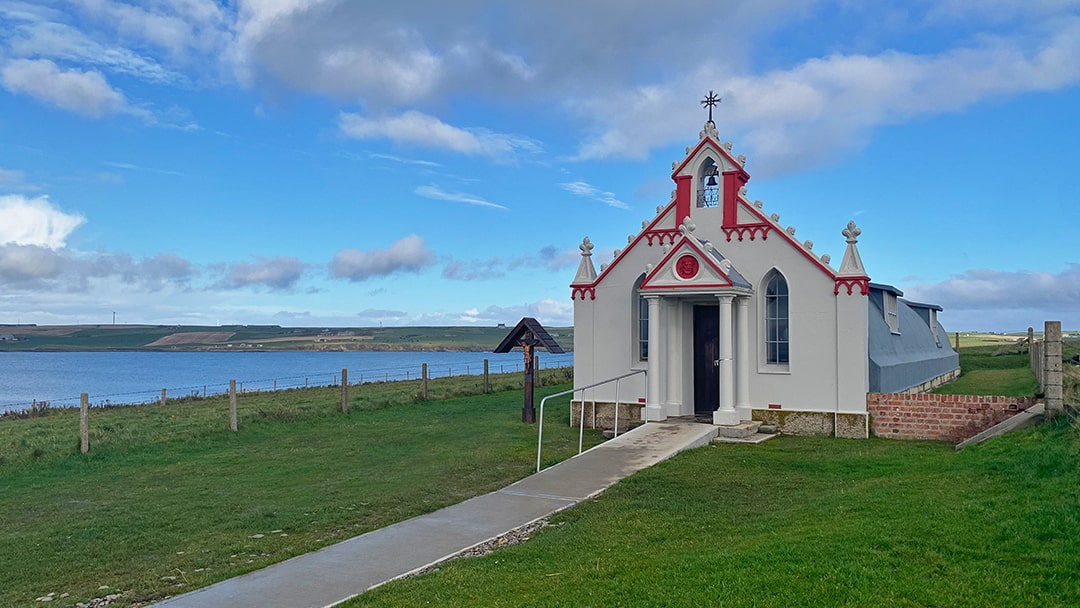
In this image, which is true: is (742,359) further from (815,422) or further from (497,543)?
(497,543)

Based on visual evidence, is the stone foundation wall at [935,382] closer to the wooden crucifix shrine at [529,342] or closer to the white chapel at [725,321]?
the white chapel at [725,321]

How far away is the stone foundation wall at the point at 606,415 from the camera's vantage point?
18922mm

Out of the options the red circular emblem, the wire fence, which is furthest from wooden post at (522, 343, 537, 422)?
the wire fence

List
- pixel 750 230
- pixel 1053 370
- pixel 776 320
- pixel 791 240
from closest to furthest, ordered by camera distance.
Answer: pixel 1053 370 < pixel 791 240 < pixel 776 320 < pixel 750 230

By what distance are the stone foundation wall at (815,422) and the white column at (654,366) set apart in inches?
82.1

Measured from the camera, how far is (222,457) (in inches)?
647

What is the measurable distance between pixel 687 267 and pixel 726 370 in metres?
2.34

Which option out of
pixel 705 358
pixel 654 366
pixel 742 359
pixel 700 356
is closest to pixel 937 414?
pixel 742 359

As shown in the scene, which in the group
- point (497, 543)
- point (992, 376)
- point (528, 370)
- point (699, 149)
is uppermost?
point (699, 149)

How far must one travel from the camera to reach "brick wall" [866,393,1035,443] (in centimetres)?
1530

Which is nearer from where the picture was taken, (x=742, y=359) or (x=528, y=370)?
(x=742, y=359)

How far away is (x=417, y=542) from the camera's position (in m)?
9.05

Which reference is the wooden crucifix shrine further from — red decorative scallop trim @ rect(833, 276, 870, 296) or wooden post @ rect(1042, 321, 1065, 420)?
wooden post @ rect(1042, 321, 1065, 420)

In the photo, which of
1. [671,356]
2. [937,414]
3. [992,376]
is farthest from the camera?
A: [992,376]
